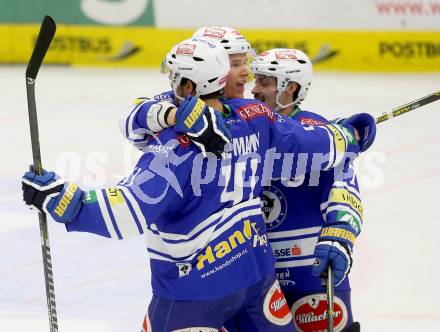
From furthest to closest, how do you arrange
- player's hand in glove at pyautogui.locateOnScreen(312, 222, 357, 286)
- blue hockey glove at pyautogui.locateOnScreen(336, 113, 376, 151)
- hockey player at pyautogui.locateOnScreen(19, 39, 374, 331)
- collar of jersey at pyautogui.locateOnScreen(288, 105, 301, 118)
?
1. collar of jersey at pyautogui.locateOnScreen(288, 105, 301, 118)
2. blue hockey glove at pyautogui.locateOnScreen(336, 113, 376, 151)
3. player's hand in glove at pyautogui.locateOnScreen(312, 222, 357, 286)
4. hockey player at pyautogui.locateOnScreen(19, 39, 374, 331)

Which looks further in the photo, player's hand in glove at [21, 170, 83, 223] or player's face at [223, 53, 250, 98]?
player's face at [223, 53, 250, 98]

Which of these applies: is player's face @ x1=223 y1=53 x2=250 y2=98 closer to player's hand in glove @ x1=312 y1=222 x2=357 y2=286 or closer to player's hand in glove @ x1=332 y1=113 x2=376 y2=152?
player's hand in glove @ x1=332 y1=113 x2=376 y2=152

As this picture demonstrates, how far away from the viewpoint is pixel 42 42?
3625 mm

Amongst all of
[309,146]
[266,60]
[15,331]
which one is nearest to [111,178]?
[15,331]

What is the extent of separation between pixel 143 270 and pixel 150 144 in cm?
291

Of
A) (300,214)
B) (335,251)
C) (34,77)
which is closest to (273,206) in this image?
(300,214)

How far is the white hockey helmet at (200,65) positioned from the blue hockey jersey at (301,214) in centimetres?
71

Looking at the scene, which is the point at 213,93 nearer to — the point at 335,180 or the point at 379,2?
the point at 335,180

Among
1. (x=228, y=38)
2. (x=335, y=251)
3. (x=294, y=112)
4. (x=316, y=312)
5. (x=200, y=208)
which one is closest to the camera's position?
(x=200, y=208)

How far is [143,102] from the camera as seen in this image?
4.23 metres

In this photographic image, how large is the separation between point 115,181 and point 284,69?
3.99 m

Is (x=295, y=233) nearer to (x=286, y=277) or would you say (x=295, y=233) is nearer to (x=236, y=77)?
(x=286, y=277)

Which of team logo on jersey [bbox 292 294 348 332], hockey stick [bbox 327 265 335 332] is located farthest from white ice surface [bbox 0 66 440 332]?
hockey stick [bbox 327 265 335 332]

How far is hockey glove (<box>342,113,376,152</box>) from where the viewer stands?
4.30m
